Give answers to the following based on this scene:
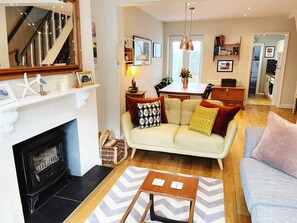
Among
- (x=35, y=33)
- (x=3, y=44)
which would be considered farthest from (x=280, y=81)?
(x=3, y=44)

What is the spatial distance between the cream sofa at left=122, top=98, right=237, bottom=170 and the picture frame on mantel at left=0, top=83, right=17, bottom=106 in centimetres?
171

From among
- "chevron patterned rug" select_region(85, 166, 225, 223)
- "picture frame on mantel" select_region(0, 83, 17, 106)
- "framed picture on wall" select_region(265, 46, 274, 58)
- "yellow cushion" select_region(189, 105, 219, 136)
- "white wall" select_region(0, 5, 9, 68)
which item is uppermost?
"framed picture on wall" select_region(265, 46, 274, 58)

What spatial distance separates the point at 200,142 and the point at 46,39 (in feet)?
7.16

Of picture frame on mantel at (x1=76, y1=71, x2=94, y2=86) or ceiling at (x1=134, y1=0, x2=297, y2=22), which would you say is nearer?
picture frame on mantel at (x1=76, y1=71, x2=94, y2=86)

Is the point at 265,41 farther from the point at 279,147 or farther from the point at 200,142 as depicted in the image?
the point at 279,147

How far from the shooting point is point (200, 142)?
2.99 m

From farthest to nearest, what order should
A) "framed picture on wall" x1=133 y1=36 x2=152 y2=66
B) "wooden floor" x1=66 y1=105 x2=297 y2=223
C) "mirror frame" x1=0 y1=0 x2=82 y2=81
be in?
"framed picture on wall" x1=133 y1=36 x2=152 y2=66 → "wooden floor" x1=66 y1=105 x2=297 y2=223 → "mirror frame" x1=0 y1=0 x2=82 y2=81

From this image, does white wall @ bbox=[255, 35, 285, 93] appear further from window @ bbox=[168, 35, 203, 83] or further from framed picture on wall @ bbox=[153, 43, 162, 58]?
framed picture on wall @ bbox=[153, 43, 162, 58]

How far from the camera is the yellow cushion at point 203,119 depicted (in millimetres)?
3062

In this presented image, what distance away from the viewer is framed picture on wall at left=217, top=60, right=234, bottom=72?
696 centimetres

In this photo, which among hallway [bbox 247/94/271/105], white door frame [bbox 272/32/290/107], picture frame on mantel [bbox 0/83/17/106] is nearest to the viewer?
picture frame on mantel [bbox 0/83/17/106]

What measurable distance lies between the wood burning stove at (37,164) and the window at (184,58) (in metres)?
5.70

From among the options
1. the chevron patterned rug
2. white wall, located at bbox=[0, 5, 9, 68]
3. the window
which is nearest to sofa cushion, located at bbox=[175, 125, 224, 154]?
the chevron patterned rug

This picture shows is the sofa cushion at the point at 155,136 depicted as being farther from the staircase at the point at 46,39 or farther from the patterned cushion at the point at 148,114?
the staircase at the point at 46,39
